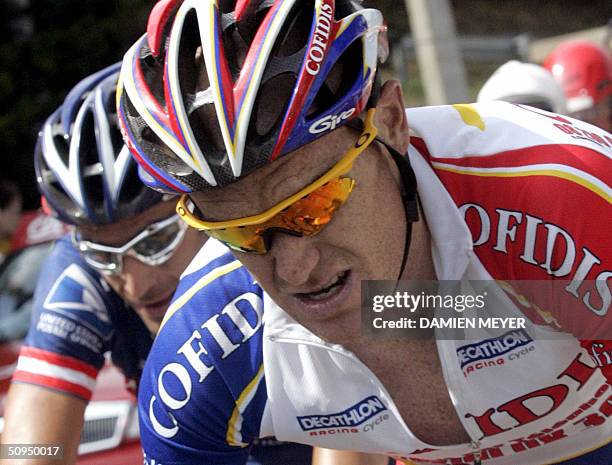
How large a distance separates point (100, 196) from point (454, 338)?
6.12ft

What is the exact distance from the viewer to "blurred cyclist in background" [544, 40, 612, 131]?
6918mm

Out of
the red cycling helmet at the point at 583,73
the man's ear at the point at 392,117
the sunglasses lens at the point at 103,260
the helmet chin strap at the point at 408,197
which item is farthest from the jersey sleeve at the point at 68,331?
the red cycling helmet at the point at 583,73

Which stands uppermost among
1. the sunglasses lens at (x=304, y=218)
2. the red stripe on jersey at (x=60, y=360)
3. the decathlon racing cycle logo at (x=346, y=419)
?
the red stripe on jersey at (x=60, y=360)

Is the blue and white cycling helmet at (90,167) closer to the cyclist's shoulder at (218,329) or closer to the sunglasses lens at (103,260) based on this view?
the sunglasses lens at (103,260)

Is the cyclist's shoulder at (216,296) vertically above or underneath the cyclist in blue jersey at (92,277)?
underneath

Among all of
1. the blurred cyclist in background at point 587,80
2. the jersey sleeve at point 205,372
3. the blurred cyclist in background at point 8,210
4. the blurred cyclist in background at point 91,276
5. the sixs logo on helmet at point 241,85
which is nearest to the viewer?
A: the sixs logo on helmet at point 241,85

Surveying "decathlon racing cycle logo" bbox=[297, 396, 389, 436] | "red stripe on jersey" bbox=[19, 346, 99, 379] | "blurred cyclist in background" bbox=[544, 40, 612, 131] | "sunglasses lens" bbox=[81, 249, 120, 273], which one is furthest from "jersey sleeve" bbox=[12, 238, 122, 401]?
"blurred cyclist in background" bbox=[544, 40, 612, 131]

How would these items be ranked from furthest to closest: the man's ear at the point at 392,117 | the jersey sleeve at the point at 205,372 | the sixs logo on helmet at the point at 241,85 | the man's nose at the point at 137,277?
the man's nose at the point at 137,277, the jersey sleeve at the point at 205,372, the man's ear at the point at 392,117, the sixs logo on helmet at the point at 241,85

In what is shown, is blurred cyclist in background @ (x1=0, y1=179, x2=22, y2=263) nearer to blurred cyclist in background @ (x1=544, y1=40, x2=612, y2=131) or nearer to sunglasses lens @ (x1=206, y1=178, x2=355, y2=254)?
blurred cyclist in background @ (x1=544, y1=40, x2=612, y2=131)

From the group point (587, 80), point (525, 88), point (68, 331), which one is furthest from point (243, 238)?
point (587, 80)

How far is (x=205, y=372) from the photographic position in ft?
8.50

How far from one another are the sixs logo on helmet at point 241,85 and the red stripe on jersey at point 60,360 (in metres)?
1.54

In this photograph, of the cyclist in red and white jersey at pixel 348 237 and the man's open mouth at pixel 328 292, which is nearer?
the cyclist in red and white jersey at pixel 348 237

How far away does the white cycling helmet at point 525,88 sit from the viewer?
17.1 ft
